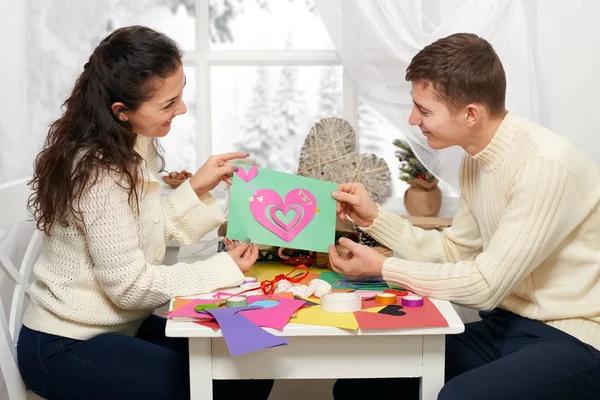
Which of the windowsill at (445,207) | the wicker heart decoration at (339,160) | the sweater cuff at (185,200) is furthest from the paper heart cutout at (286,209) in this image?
the windowsill at (445,207)

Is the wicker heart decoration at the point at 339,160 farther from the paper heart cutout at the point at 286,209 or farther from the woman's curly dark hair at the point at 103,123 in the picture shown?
the woman's curly dark hair at the point at 103,123

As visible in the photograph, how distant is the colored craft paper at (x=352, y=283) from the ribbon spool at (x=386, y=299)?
0.11m

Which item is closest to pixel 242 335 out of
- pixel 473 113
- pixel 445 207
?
pixel 473 113

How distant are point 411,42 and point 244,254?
886mm

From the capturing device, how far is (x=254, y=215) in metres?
1.89

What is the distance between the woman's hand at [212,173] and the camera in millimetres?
2068

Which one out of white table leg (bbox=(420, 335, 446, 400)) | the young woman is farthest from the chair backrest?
white table leg (bbox=(420, 335, 446, 400))

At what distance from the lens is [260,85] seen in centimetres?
274

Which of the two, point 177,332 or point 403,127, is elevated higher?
point 403,127

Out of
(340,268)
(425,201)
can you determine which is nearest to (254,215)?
(340,268)

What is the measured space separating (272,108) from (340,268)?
1.01 metres

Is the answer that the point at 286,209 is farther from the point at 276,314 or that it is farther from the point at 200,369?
the point at 200,369

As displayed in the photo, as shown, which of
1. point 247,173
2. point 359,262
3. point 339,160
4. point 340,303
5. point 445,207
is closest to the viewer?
point 340,303

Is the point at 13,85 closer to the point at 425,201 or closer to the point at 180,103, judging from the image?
the point at 180,103
